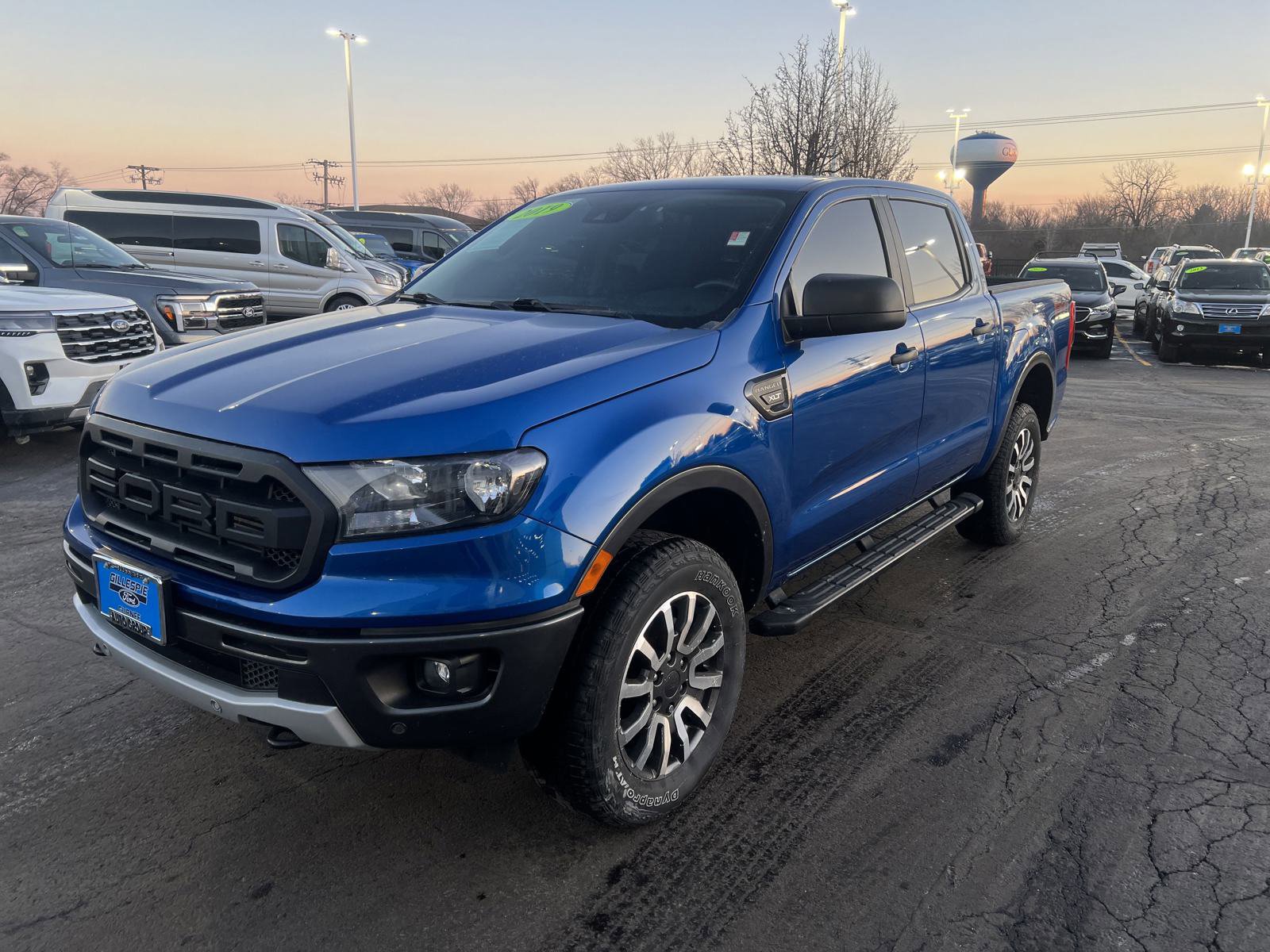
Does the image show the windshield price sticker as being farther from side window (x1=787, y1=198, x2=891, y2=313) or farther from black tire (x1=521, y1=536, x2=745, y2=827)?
black tire (x1=521, y1=536, x2=745, y2=827)

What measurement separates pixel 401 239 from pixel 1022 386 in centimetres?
2097

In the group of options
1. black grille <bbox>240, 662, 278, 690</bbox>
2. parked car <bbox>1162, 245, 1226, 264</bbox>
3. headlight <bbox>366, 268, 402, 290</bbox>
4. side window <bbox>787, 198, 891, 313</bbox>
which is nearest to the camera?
black grille <bbox>240, 662, 278, 690</bbox>

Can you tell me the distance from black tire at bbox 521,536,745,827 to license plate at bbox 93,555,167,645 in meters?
1.02

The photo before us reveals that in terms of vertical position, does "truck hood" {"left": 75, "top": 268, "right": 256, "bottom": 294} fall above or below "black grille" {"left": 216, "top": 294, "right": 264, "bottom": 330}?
above

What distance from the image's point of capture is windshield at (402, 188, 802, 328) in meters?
3.25

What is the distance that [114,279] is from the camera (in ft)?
29.9

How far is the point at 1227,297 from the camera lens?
1508 cm

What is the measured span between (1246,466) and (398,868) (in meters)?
7.59

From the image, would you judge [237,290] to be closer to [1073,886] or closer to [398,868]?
[398,868]

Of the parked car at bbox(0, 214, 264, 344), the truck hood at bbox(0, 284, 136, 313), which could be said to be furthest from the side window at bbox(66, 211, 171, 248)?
the truck hood at bbox(0, 284, 136, 313)

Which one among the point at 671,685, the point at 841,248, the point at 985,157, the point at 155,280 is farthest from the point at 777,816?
the point at 985,157

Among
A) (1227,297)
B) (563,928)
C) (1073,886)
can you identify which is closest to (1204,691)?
(1073,886)

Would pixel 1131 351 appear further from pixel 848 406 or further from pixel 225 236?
pixel 848 406

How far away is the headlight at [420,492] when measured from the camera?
222 centimetres
